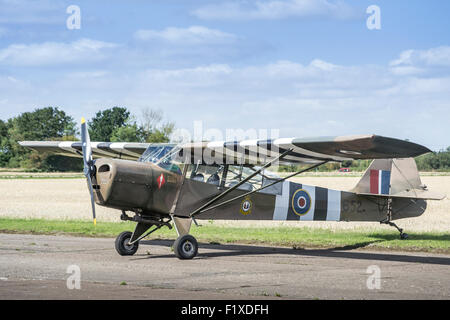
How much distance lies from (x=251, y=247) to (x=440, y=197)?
5079mm

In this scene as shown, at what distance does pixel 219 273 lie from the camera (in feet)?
35.2

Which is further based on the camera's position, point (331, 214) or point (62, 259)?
point (331, 214)

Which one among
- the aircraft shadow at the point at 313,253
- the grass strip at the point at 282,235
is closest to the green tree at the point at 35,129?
the grass strip at the point at 282,235

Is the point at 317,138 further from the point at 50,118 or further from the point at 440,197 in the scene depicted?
the point at 50,118

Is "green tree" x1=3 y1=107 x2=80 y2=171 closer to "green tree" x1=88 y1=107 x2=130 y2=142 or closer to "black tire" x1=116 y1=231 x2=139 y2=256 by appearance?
"green tree" x1=88 y1=107 x2=130 y2=142

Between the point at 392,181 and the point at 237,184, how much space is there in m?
5.46

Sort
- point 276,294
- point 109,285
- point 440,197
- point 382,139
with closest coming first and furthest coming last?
point 276,294 → point 109,285 → point 382,139 → point 440,197

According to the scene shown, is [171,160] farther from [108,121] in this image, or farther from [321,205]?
[108,121]

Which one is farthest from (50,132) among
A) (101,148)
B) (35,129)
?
(101,148)

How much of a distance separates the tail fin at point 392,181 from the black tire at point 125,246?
6.49 m

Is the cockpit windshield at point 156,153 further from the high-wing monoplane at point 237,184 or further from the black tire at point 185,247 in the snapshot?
the black tire at point 185,247

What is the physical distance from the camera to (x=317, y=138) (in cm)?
1176

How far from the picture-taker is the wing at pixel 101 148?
54.3 ft
